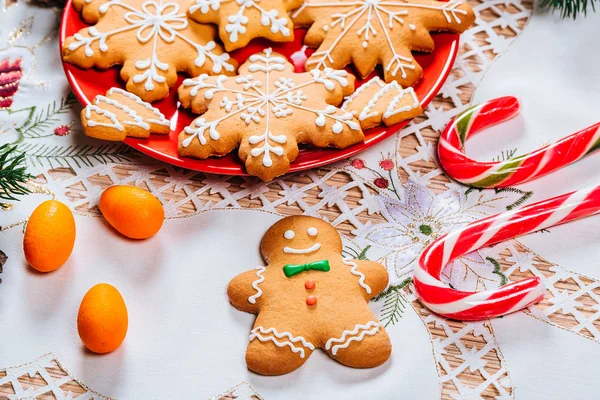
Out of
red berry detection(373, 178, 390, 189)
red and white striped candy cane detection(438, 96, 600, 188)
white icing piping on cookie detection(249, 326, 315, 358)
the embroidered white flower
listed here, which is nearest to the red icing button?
A: white icing piping on cookie detection(249, 326, 315, 358)

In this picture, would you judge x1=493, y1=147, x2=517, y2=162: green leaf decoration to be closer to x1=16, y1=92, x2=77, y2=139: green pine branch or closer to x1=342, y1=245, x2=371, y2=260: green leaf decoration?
x1=342, y1=245, x2=371, y2=260: green leaf decoration

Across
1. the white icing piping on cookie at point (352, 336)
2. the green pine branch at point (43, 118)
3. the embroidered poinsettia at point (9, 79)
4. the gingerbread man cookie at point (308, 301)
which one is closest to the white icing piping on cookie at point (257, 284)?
the gingerbread man cookie at point (308, 301)

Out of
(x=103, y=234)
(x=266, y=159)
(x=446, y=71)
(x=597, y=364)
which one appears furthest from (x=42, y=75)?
(x=597, y=364)

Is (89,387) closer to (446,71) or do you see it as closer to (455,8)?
(446,71)

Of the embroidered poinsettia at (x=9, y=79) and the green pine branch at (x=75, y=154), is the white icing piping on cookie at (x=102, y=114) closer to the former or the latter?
the green pine branch at (x=75, y=154)

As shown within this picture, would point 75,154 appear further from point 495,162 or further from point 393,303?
point 495,162
